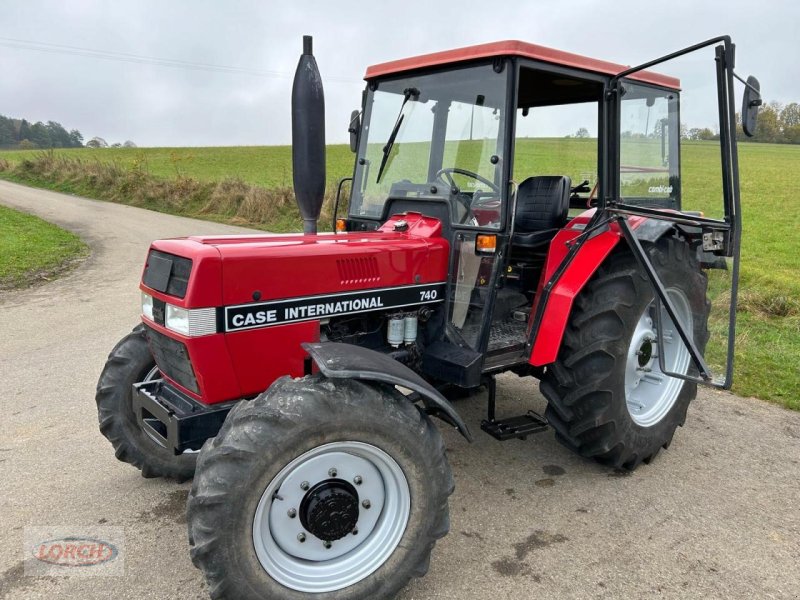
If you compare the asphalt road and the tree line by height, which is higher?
the tree line

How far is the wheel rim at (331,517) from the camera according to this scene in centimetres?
229

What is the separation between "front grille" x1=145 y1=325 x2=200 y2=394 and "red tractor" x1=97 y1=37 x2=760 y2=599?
0.7 inches

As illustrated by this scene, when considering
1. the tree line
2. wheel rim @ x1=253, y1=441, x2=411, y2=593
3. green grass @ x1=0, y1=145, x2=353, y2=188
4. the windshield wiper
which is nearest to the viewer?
wheel rim @ x1=253, y1=441, x2=411, y2=593

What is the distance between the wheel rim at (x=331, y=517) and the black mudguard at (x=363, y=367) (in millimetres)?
272

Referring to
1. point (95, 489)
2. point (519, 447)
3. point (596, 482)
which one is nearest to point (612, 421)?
point (596, 482)

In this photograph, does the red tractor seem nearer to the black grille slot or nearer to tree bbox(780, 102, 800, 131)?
the black grille slot

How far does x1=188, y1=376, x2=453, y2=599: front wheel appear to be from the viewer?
2.12 metres

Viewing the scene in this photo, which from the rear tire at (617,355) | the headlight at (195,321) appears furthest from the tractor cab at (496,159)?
the headlight at (195,321)

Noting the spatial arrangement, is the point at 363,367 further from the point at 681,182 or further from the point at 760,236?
the point at 760,236

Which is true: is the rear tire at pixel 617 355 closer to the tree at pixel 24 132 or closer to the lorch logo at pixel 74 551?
the lorch logo at pixel 74 551

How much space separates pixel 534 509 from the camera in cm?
315

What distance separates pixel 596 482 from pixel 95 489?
2782 mm

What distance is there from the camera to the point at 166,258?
8.71ft

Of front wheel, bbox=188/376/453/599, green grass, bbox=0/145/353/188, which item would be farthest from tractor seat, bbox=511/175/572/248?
green grass, bbox=0/145/353/188
